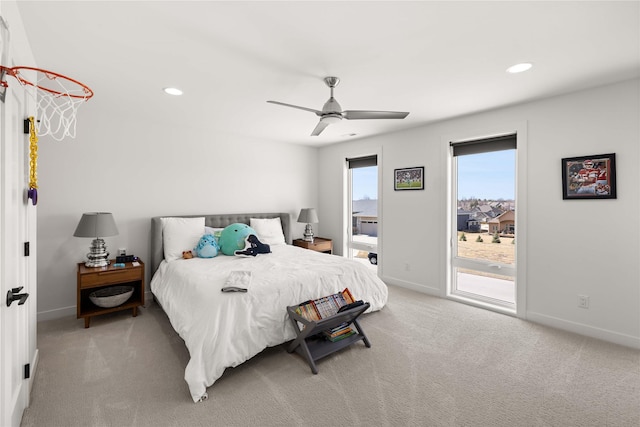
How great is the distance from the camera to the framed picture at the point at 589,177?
9.03 ft

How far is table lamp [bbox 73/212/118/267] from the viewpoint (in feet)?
10.2

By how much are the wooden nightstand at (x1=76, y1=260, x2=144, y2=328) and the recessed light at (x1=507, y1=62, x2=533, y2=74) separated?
4202mm

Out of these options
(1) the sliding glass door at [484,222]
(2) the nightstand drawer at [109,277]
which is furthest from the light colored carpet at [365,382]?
(1) the sliding glass door at [484,222]

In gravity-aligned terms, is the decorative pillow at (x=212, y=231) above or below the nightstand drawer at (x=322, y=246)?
above

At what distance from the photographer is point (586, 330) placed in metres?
2.94

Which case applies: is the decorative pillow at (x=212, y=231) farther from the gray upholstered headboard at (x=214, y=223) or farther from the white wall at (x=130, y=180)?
the white wall at (x=130, y=180)

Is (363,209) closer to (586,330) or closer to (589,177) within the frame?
(589,177)

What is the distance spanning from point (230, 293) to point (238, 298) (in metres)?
0.08

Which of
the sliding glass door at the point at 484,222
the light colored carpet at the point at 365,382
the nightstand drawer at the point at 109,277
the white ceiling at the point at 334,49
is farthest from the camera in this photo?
the sliding glass door at the point at 484,222

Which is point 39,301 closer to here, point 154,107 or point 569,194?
point 154,107

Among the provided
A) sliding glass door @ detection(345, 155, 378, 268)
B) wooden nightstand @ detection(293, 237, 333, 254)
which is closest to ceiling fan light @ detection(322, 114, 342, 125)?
sliding glass door @ detection(345, 155, 378, 268)

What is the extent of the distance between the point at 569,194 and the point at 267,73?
10.5 feet

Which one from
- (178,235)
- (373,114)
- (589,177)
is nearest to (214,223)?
(178,235)

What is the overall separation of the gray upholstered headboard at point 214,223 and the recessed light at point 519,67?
3690 millimetres
